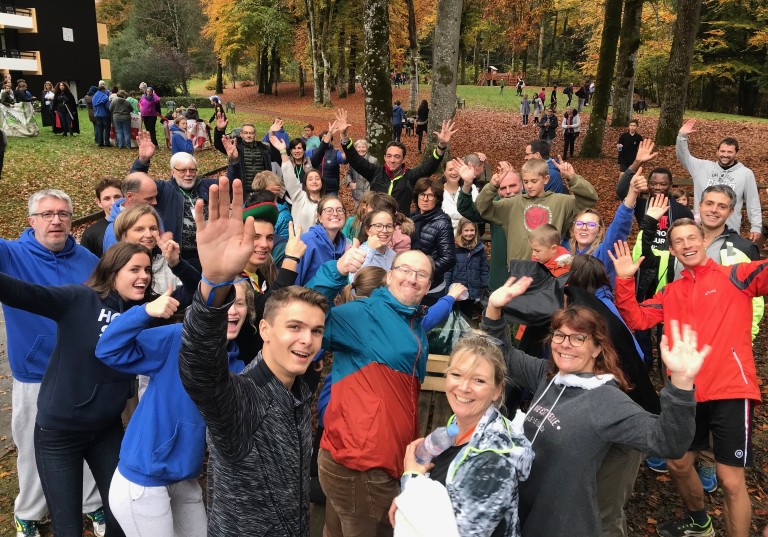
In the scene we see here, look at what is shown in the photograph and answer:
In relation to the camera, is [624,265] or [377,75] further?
[377,75]

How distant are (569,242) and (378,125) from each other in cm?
779

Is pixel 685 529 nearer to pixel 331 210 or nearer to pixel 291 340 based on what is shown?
pixel 291 340

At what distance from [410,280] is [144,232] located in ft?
7.21

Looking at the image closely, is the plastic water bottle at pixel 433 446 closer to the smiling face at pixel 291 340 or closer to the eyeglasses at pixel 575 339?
the smiling face at pixel 291 340

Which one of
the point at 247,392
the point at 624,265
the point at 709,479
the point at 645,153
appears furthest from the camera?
the point at 645,153

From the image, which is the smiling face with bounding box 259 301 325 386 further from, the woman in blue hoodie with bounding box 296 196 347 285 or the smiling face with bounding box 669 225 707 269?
the smiling face with bounding box 669 225 707 269

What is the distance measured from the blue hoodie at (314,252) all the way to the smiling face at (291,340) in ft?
7.13

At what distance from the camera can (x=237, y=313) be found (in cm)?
329

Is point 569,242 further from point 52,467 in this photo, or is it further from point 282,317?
point 52,467

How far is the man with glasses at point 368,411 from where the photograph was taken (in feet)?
9.73

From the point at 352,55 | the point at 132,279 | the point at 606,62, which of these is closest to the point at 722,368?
the point at 132,279

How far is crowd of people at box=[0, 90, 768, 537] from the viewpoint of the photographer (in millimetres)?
2262

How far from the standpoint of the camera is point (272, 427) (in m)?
2.34

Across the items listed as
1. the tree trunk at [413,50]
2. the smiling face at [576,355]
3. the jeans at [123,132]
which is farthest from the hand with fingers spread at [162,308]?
the tree trunk at [413,50]
